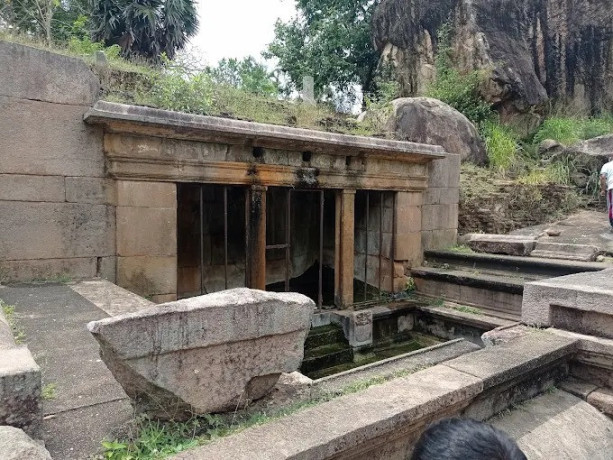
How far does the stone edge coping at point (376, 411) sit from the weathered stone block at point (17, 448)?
467 millimetres

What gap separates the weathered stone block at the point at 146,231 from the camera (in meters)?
4.48

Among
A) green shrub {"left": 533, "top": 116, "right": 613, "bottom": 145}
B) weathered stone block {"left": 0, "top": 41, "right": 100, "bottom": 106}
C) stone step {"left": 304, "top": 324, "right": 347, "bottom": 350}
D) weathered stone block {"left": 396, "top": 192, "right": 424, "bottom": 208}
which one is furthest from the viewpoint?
green shrub {"left": 533, "top": 116, "right": 613, "bottom": 145}

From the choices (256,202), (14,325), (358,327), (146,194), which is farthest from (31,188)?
(358,327)

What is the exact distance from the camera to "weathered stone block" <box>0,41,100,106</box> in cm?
390

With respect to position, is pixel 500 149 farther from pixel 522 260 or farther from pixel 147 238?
pixel 147 238

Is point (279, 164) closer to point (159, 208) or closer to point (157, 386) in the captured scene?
point (159, 208)

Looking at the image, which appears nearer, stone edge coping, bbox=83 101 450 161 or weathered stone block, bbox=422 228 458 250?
stone edge coping, bbox=83 101 450 161

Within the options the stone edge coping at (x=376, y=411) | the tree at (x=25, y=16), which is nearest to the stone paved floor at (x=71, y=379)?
the stone edge coping at (x=376, y=411)

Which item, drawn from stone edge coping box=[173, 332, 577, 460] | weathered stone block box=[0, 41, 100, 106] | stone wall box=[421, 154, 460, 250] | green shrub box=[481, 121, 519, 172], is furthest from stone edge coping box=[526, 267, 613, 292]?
green shrub box=[481, 121, 519, 172]

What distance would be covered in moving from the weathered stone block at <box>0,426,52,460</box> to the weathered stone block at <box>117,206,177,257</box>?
3.37 meters

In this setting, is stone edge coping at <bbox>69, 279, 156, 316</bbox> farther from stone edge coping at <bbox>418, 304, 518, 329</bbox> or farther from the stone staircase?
the stone staircase

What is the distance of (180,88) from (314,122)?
2.45 m

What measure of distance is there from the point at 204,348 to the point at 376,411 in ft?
2.64

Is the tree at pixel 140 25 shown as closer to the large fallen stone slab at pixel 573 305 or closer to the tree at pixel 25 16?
the tree at pixel 25 16
